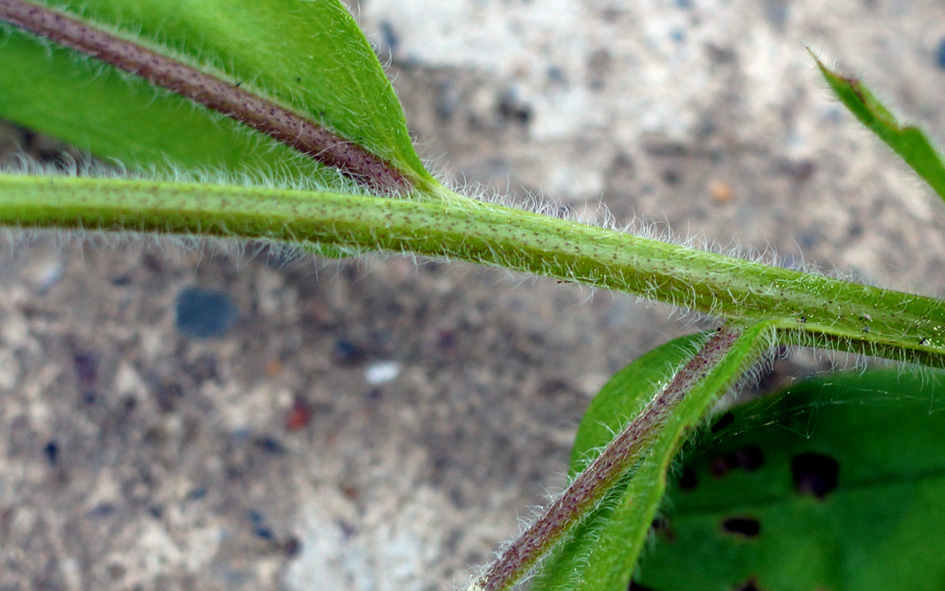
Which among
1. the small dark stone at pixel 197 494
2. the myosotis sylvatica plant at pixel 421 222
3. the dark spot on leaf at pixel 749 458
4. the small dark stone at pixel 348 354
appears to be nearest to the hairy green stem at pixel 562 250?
the myosotis sylvatica plant at pixel 421 222

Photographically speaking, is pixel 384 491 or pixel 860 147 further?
pixel 860 147

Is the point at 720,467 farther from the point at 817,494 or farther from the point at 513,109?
the point at 513,109

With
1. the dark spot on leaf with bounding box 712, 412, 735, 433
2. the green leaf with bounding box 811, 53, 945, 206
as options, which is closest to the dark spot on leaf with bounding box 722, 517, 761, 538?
the dark spot on leaf with bounding box 712, 412, 735, 433

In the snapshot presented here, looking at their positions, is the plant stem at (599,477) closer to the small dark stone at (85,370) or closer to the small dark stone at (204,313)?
the small dark stone at (204,313)

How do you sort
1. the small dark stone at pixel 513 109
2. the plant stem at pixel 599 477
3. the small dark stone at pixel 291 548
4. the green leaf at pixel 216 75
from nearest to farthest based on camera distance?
1. the plant stem at pixel 599 477
2. the green leaf at pixel 216 75
3. the small dark stone at pixel 291 548
4. the small dark stone at pixel 513 109

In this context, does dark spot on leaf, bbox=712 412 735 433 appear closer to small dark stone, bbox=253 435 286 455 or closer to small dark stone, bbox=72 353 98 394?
small dark stone, bbox=253 435 286 455

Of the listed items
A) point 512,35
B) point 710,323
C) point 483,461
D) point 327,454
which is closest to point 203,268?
point 327,454

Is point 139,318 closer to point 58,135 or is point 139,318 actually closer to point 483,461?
point 58,135
